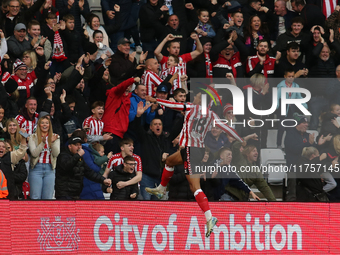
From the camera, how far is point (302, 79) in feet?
51.8

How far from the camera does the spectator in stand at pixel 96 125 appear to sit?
1393cm

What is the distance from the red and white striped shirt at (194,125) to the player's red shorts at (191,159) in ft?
0.46

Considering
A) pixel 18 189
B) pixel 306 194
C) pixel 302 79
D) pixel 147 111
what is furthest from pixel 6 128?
pixel 302 79

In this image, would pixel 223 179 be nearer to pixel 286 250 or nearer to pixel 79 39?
pixel 286 250

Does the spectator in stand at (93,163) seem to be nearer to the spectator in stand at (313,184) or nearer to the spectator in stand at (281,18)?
the spectator in stand at (313,184)

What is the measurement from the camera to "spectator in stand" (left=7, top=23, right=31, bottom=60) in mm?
14398

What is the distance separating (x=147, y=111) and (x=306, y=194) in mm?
3905

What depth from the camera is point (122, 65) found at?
15.2 m

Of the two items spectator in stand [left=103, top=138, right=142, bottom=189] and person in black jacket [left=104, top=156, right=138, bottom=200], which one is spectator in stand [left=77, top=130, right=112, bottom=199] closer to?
spectator in stand [left=103, top=138, right=142, bottom=189]

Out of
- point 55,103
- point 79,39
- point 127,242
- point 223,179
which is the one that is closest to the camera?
point 127,242

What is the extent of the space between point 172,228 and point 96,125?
3.44m

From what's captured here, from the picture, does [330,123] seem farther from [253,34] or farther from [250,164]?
[253,34]

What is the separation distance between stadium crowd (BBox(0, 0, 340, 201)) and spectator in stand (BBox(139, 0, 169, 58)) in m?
0.03

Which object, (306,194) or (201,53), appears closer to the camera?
(306,194)
